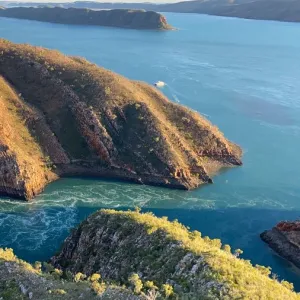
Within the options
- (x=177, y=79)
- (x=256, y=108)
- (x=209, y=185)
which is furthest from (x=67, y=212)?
(x=177, y=79)

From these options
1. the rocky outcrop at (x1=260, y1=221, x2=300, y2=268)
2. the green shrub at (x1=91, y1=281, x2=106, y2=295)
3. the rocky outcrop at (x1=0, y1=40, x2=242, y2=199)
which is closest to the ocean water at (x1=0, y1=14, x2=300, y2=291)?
the rocky outcrop at (x1=260, y1=221, x2=300, y2=268)

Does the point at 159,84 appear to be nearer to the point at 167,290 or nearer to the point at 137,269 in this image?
the point at 137,269

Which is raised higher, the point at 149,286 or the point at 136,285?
the point at 136,285

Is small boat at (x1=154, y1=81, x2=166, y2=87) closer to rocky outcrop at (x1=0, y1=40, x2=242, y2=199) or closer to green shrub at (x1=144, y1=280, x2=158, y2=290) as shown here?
rocky outcrop at (x1=0, y1=40, x2=242, y2=199)

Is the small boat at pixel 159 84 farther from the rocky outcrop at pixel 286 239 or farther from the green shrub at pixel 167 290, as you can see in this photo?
the green shrub at pixel 167 290

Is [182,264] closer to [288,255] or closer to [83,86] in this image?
[288,255]

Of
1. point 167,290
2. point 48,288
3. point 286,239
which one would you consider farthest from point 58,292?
point 286,239

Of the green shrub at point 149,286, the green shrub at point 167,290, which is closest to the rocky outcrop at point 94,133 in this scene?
the green shrub at point 149,286
